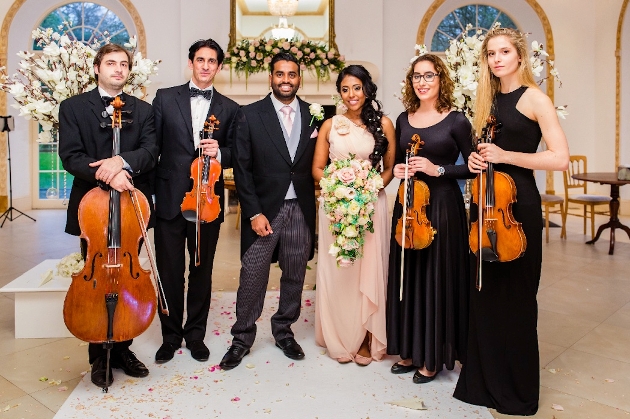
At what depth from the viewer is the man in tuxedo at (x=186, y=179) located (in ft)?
11.2

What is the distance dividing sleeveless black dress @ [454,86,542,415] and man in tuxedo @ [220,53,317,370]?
3.68 ft

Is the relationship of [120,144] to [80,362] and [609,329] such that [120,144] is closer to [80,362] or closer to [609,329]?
[80,362]

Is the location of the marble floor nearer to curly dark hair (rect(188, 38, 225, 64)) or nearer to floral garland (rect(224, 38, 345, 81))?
curly dark hair (rect(188, 38, 225, 64))

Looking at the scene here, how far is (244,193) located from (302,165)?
0.38 metres

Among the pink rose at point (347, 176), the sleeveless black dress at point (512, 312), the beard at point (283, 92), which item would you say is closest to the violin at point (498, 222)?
the sleeveless black dress at point (512, 312)

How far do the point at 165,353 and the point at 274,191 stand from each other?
117cm

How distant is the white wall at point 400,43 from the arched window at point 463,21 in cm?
52

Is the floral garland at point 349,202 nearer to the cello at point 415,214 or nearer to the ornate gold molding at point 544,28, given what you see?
the cello at point 415,214

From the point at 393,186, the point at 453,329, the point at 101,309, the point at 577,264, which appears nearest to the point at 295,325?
the point at 453,329

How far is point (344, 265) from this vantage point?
334cm

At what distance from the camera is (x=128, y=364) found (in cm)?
332

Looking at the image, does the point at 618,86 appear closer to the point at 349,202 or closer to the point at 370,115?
the point at 370,115

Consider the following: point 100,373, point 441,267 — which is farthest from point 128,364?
point 441,267

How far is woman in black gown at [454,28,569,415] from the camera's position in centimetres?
269
